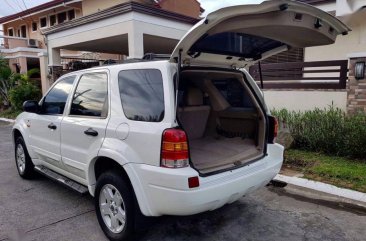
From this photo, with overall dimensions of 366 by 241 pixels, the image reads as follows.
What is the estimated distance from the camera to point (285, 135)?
666cm

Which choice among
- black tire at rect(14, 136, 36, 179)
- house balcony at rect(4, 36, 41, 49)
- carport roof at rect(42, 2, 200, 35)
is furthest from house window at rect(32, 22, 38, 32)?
black tire at rect(14, 136, 36, 179)

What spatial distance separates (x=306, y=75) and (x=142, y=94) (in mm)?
7593

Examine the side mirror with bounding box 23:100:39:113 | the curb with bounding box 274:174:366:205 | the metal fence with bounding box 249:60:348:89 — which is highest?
the metal fence with bounding box 249:60:348:89

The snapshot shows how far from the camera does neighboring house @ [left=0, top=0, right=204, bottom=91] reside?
35.6 ft

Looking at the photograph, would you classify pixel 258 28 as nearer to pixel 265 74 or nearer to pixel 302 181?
pixel 302 181

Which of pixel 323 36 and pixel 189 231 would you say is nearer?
pixel 323 36

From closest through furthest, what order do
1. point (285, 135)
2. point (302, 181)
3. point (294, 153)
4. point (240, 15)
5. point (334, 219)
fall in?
point (240, 15)
point (334, 219)
point (302, 181)
point (294, 153)
point (285, 135)

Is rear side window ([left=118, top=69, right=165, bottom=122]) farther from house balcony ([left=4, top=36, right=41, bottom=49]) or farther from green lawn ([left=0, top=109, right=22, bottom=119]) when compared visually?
house balcony ([left=4, top=36, right=41, bottom=49])

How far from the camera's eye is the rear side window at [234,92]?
4.07 metres

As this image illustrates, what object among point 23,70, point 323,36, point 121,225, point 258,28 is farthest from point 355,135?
point 23,70

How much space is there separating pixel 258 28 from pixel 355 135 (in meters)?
3.62

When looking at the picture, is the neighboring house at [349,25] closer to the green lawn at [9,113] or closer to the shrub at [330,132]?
the shrub at [330,132]

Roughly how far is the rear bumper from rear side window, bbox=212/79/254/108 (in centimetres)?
120

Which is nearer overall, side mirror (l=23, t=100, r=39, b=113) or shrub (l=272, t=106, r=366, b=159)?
side mirror (l=23, t=100, r=39, b=113)
